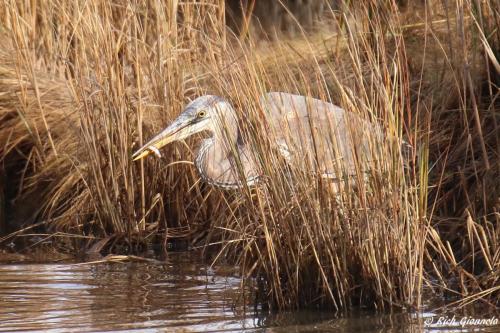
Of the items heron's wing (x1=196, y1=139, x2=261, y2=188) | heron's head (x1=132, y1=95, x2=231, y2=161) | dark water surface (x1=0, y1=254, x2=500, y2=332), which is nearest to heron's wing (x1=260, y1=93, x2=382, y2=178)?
dark water surface (x1=0, y1=254, x2=500, y2=332)

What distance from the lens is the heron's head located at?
229 inches

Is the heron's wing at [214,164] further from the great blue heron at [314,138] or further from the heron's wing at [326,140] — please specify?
the heron's wing at [326,140]

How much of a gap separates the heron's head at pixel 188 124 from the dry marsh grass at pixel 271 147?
0.94ft

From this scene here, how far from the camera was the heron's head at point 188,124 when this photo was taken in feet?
19.1

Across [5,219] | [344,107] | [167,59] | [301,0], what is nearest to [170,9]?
[167,59]

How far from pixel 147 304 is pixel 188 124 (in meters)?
1.19

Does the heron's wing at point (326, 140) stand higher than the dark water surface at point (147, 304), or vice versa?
the heron's wing at point (326, 140)

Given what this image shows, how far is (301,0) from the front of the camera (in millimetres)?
9648

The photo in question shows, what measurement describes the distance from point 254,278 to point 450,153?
4.74 feet

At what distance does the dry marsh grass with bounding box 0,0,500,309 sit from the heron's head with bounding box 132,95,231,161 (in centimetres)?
29

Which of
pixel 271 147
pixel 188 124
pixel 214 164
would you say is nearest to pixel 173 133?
pixel 188 124

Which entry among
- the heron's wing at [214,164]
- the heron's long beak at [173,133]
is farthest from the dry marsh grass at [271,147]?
the heron's long beak at [173,133]

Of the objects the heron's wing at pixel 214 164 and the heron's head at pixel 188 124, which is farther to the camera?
the heron's head at pixel 188 124

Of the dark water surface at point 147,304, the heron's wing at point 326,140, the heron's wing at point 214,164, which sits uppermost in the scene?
the heron's wing at point 326,140
